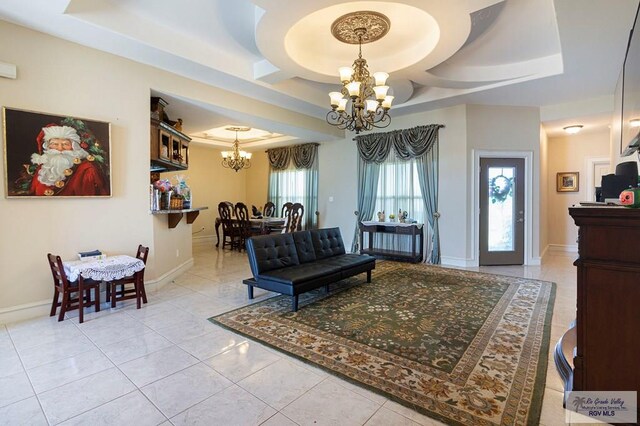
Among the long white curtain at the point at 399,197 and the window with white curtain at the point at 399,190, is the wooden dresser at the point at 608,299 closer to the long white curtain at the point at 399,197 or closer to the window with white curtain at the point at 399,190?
the long white curtain at the point at 399,197

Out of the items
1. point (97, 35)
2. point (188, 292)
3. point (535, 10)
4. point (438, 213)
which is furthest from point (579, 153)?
point (97, 35)

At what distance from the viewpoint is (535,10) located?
3250 mm

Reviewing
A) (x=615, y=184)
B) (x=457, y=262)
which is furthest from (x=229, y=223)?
(x=615, y=184)

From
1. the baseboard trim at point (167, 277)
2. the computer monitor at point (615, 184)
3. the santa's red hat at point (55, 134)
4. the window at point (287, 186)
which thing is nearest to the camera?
the computer monitor at point (615, 184)

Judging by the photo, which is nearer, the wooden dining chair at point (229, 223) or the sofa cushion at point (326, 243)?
the sofa cushion at point (326, 243)

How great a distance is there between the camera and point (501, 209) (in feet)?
19.4

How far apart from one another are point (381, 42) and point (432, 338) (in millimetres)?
3474

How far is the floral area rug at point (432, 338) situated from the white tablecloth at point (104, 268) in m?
1.11

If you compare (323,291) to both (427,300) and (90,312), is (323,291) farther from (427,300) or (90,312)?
(90,312)

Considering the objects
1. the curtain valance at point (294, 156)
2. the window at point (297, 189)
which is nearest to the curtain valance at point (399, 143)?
the curtain valance at point (294, 156)

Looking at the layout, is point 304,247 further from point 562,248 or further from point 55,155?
point 562,248

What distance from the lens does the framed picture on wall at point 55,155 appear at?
3.17m

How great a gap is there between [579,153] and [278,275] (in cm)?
761

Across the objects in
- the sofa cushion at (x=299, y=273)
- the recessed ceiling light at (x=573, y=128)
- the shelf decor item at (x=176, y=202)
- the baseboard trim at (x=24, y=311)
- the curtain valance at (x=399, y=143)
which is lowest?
the baseboard trim at (x=24, y=311)
